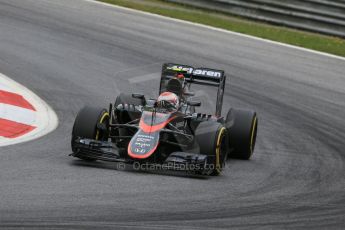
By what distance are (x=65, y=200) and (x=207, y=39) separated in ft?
38.0

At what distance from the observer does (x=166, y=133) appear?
1177 centimetres

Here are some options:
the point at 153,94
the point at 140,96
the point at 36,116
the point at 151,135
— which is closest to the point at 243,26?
the point at 153,94

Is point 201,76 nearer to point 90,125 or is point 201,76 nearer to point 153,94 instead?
point 90,125

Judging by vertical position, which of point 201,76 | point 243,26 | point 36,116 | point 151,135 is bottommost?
point 36,116

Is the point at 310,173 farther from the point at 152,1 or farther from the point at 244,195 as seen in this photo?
the point at 152,1

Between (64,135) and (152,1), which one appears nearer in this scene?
(64,135)

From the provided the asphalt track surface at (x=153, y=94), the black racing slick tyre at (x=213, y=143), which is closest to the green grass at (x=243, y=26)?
the asphalt track surface at (x=153, y=94)

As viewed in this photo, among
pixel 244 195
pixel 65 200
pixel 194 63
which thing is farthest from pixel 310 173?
pixel 194 63

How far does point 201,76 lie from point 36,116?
2732 mm

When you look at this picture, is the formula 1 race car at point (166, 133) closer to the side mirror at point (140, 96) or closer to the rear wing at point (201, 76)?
the side mirror at point (140, 96)

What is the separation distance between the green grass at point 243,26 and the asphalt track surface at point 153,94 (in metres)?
0.72

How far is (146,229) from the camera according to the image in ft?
28.1

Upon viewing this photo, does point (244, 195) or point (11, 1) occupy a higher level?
point (11, 1)

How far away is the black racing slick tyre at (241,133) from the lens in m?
12.8
